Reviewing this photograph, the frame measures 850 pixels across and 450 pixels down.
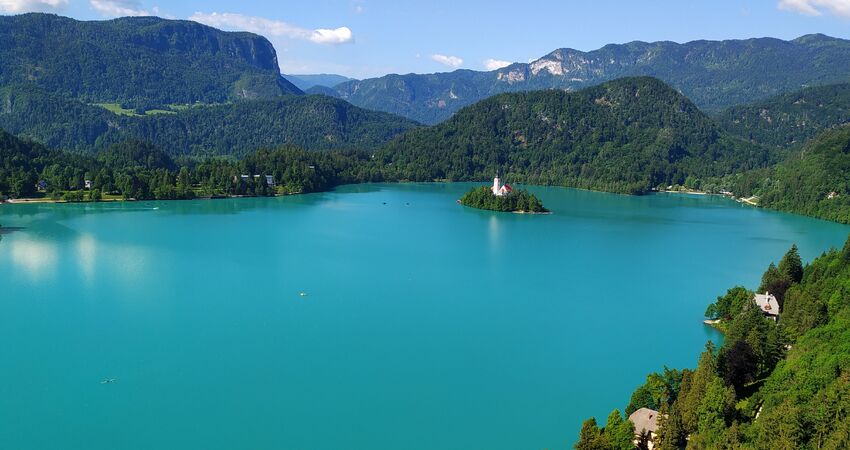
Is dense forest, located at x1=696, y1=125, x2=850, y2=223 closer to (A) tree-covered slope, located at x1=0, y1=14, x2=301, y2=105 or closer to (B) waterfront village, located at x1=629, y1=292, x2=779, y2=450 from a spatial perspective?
(B) waterfront village, located at x1=629, y1=292, x2=779, y2=450

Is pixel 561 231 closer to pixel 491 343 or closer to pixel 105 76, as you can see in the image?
pixel 491 343

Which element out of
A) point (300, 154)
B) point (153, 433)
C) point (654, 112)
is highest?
point (654, 112)

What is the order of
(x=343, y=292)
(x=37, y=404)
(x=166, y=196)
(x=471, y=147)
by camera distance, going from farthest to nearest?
(x=471, y=147) < (x=166, y=196) < (x=343, y=292) < (x=37, y=404)

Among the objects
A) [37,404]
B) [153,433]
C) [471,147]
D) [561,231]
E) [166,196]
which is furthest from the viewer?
[471,147]

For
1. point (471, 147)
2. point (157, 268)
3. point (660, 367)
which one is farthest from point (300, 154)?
point (660, 367)

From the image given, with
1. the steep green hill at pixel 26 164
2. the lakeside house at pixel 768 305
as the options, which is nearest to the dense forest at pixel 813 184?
the lakeside house at pixel 768 305

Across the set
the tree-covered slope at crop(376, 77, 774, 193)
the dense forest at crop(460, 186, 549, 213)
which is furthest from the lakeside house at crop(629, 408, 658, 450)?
the tree-covered slope at crop(376, 77, 774, 193)

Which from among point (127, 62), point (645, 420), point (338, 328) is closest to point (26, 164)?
point (338, 328)
